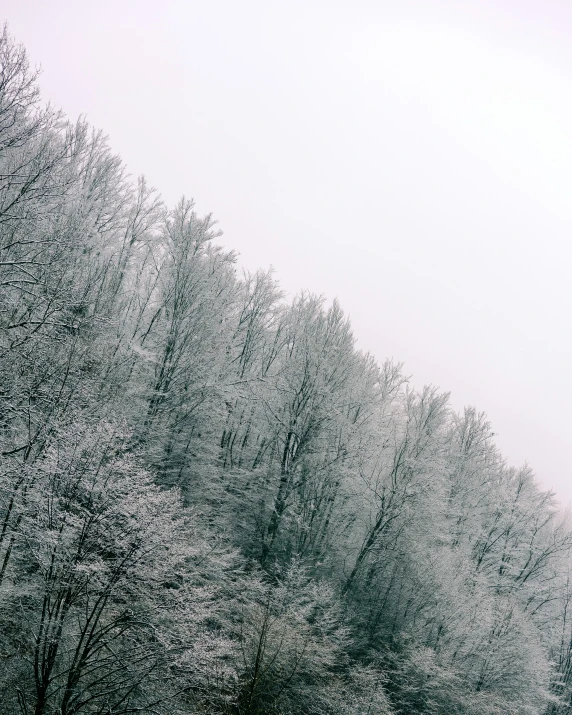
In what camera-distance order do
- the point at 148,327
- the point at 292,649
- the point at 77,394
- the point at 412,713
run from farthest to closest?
the point at 148,327
the point at 412,713
the point at 292,649
the point at 77,394

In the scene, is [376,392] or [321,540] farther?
[376,392]

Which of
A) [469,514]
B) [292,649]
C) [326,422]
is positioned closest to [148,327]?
[326,422]

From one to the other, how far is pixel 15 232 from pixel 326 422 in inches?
568

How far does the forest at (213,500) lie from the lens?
29.7 ft

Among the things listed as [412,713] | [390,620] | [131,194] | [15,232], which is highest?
[131,194]

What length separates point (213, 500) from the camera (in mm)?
18188

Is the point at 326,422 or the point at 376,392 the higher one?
the point at 376,392

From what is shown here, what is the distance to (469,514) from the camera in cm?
2361

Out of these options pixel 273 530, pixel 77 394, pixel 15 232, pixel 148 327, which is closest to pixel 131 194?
pixel 148 327

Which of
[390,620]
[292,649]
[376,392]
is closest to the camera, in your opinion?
[292,649]

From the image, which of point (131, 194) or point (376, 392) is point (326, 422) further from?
point (131, 194)

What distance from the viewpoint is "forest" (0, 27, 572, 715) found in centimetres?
905

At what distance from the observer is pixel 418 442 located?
2097 cm

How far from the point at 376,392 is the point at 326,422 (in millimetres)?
6874
